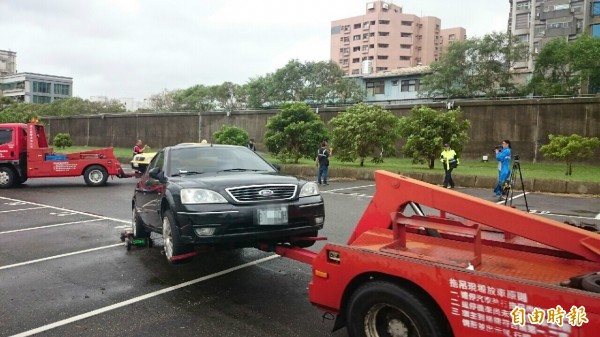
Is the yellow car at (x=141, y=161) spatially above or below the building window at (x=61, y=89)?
below

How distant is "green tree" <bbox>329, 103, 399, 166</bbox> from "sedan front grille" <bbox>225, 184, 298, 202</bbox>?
1564cm

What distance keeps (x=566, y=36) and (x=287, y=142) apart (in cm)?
3809

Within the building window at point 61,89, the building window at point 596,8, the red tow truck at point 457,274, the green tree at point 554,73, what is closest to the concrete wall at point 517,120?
the green tree at point 554,73

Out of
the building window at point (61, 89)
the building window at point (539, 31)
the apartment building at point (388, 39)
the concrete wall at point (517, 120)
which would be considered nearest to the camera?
the concrete wall at point (517, 120)

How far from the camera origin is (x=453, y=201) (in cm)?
338

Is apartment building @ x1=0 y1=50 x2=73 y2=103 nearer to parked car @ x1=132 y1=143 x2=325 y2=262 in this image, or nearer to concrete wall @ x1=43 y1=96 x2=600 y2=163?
concrete wall @ x1=43 y1=96 x2=600 y2=163

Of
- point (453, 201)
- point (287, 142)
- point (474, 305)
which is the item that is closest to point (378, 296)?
Answer: point (474, 305)

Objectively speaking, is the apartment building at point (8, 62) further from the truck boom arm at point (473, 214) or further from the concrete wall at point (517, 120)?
the truck boom arm at point (473, 214)

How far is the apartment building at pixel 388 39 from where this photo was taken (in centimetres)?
8350

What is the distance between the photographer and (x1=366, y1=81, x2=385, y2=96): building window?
53.1 meters

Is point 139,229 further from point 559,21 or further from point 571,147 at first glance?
point 559,21

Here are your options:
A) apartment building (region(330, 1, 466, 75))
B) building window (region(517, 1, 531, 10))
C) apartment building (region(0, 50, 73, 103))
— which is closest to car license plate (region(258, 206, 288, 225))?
building window (region(517, 1, 531, 10))

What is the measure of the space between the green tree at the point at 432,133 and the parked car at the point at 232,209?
1441cm

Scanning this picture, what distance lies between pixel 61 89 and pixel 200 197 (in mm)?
103702
